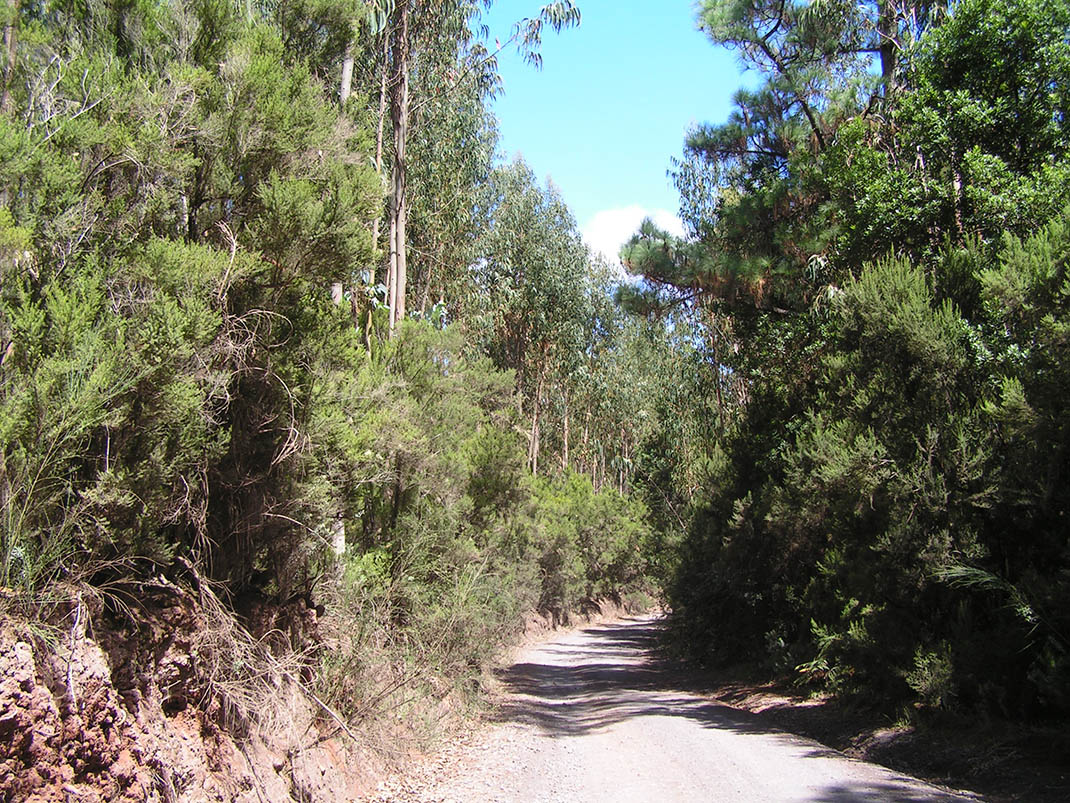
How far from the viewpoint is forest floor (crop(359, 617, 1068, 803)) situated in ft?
24.5

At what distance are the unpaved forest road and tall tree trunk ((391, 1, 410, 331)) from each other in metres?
8.18

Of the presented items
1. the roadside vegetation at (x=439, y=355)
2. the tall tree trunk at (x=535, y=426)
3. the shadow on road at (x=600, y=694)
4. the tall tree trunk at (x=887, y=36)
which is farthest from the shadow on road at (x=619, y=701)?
the tall tree trunk at (x=535, y=426)

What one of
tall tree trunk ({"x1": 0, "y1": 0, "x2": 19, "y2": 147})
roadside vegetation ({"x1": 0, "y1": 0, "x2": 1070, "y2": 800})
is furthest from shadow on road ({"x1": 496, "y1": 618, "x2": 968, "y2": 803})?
tall tree trunk ({"x1": 0, "y1": 0, "x2": 19, "y2": 147})

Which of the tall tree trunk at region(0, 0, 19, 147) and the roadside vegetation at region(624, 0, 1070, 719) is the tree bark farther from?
the roadside vegetation at region(624, 0, 1070, 719)

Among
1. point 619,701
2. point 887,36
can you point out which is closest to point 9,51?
point 619,701

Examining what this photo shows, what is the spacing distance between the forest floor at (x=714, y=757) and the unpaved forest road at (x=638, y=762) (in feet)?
0.06

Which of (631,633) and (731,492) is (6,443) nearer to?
(731,492)

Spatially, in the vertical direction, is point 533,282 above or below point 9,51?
above

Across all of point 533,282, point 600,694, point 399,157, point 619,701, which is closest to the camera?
point 619,701

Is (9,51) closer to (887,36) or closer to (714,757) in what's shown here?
(714,757)

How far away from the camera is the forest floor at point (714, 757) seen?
7465 mm

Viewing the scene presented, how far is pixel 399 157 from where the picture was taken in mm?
15281

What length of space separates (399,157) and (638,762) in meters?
12.0

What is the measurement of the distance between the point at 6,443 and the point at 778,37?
644 inches
